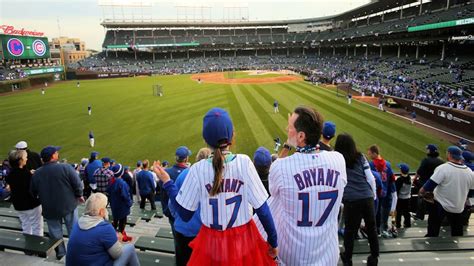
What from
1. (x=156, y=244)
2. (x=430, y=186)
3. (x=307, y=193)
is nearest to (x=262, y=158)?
(x=307, y=193)

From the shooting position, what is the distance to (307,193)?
255 cm

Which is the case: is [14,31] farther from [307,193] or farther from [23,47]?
[307,193]

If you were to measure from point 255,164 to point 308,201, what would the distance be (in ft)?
4.97

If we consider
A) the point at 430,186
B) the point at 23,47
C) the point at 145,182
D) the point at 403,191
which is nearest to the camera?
the point at 430,186

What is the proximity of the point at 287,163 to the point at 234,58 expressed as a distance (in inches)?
3434

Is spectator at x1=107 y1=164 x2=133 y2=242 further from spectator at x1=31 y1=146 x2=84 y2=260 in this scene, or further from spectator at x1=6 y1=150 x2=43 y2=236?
spectator at x1=6 y1=150 x2=43 y2=236

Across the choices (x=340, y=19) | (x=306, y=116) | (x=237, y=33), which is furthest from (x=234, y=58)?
(x=306, y=116)

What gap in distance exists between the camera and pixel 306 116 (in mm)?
2633

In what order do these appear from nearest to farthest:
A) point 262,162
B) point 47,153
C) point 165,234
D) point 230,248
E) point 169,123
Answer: point 230,248 → point 262,162 → point 47,153 → point 165,234 → point 169,123

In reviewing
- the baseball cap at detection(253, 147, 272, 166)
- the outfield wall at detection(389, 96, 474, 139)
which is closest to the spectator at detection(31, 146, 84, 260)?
the baseball cap at detection(253, 147, 272, 166)

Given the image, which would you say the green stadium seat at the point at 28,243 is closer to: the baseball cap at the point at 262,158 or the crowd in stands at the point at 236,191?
the crowd in stands at the point at 236,191

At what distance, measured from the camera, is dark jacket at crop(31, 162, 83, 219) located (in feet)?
17.1

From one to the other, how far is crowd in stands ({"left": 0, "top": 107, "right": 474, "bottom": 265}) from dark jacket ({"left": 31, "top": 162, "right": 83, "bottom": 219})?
0.05 ft

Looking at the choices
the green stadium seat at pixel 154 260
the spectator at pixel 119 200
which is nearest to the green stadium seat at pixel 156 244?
the green stadium seat at pixel 154 260
